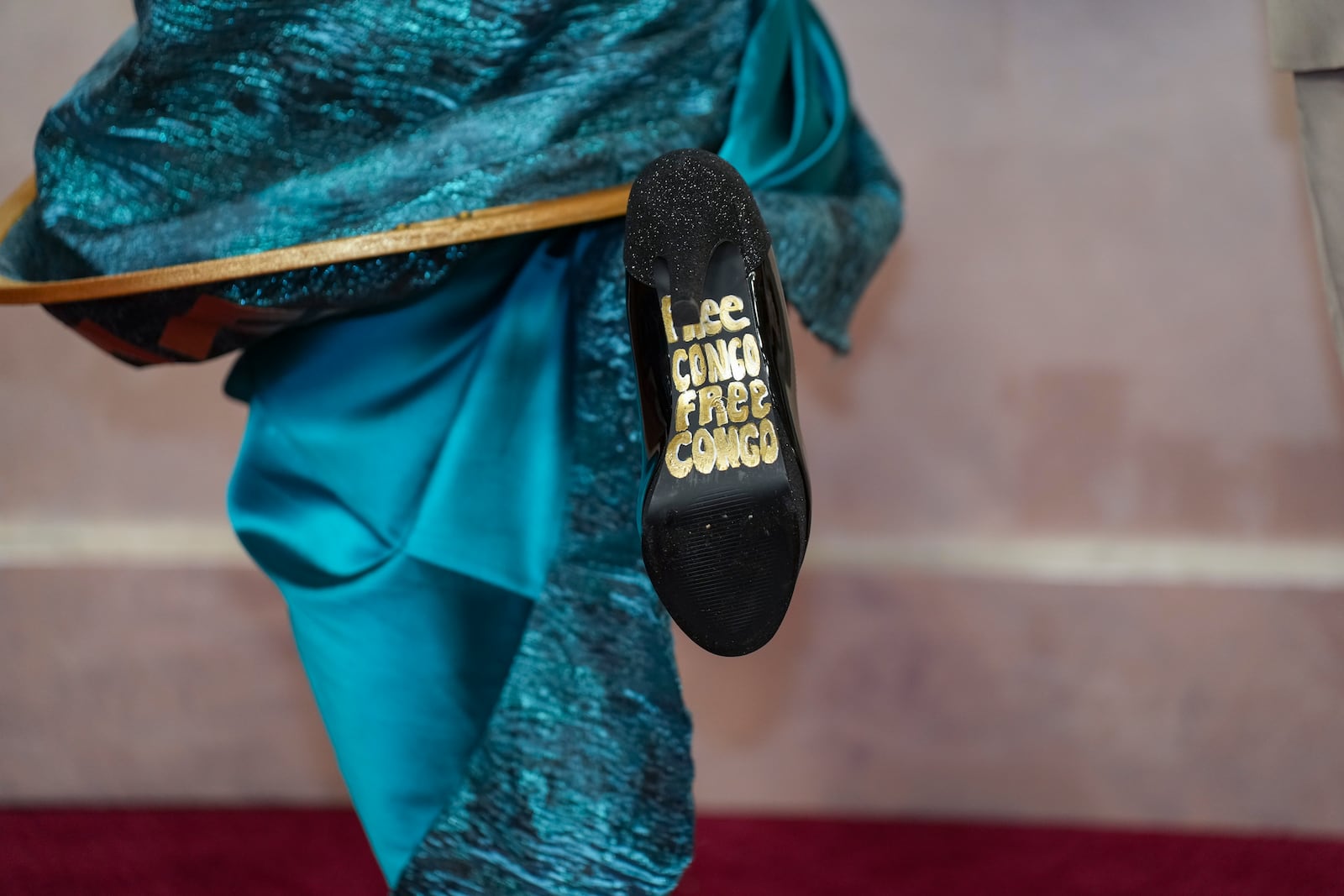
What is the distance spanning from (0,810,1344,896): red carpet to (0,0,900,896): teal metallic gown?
620 mm

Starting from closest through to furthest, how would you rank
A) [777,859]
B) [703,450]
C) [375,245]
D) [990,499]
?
[703,450] < [375,245] < [777,859] < [990,499]

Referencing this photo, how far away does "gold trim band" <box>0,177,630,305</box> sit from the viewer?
0.66m

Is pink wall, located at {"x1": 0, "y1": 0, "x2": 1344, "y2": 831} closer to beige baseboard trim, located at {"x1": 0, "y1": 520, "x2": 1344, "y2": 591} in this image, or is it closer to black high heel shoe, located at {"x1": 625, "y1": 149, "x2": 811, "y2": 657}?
Result: beige baseboard trim, located at {"x1": 0, "y1": 520, "x2": 1344, "y2": 591}

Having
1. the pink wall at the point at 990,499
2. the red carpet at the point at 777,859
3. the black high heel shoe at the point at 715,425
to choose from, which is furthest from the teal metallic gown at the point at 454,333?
the pink wall at the point at 990,499

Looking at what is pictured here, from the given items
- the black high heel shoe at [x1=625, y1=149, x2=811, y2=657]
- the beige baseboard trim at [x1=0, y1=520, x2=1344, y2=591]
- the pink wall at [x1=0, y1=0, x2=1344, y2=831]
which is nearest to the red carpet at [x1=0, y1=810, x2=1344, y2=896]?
the pink wall at [x1=0, y1=0, x2=1344, y2=831]

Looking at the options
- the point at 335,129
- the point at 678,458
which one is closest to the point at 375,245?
the point at 335,129

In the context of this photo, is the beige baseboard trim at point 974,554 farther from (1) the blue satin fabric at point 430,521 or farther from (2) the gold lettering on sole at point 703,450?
(2) the gold lettering on sole at point 703,450

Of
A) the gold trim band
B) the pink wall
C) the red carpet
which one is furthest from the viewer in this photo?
the pink wall

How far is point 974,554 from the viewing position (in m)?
1.49

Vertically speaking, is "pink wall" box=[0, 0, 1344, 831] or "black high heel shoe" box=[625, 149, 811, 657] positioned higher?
"black high heel shoe" box=[625, 149, 811, 657]

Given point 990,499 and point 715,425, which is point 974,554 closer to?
point 990,499

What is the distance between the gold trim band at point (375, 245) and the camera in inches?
25.9

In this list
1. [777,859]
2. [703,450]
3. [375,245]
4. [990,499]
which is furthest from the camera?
[990,499]

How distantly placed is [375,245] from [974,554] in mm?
1049
